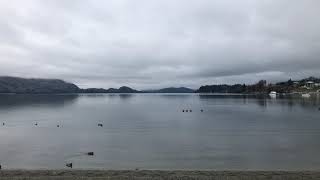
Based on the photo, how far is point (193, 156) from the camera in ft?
129

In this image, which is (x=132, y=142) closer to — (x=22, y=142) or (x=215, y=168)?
(x=22, y=142)

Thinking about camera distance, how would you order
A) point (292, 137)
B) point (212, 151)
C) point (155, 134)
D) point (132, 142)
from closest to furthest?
point (212, 151) → point (132, 142) → point (292, 137) → point (155, 134)

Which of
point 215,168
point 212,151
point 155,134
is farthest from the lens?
point 155,134

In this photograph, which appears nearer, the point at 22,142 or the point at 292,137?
the point at 22,142

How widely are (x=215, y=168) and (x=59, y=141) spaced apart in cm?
2603

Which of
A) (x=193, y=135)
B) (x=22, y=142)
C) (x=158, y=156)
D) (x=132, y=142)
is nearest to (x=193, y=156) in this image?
(x=158, y=156)

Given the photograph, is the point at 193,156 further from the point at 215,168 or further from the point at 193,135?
the point at 193,135

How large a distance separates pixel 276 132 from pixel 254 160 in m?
26.6

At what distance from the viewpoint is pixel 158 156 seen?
3931cm

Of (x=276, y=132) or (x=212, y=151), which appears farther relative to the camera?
(x=276, y=132)

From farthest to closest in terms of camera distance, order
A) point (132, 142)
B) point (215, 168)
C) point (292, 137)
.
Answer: point (292, 137), point (132, 142), point (215, 168)

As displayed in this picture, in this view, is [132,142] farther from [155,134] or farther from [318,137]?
[318,137]

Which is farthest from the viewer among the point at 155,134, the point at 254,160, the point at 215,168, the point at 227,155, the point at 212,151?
the point at 155,134

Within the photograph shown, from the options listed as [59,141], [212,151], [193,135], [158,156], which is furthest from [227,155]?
[59,141]
